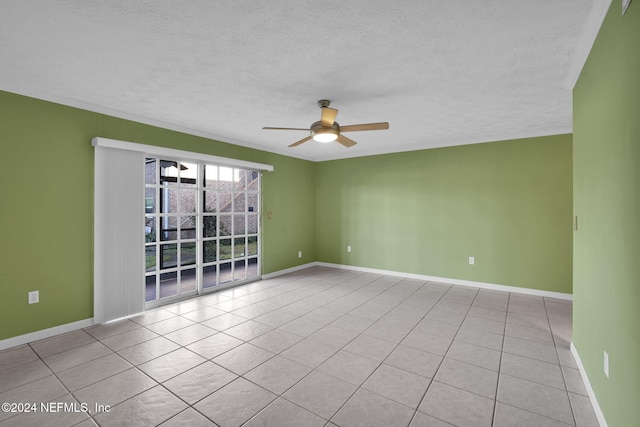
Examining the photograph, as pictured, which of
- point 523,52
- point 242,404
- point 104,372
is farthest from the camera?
point 104,372

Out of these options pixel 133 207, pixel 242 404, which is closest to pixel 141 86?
pixel 133 207

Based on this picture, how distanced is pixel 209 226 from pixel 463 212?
167 inches

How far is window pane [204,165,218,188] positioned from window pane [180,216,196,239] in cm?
61

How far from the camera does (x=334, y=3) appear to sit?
5.41 ft

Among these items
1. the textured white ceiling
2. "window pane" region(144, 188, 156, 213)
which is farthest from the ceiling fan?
"window pane" region(144, 188, 156, 213)

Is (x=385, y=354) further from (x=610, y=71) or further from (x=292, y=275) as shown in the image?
(x=292, y=275)

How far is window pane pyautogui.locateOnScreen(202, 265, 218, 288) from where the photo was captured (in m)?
4.70

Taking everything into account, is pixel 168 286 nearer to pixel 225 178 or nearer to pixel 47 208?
pixel 225 178

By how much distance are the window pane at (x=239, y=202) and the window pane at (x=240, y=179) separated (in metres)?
0.12

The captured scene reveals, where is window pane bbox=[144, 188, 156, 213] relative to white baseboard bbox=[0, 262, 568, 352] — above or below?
above

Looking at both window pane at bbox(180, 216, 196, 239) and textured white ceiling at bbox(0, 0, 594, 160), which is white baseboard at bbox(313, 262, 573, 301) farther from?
window pane at bbox(180, 216, 196, 239)

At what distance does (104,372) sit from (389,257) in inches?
181

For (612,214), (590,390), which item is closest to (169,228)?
(612,214)

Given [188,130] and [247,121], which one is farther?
[188,130]
